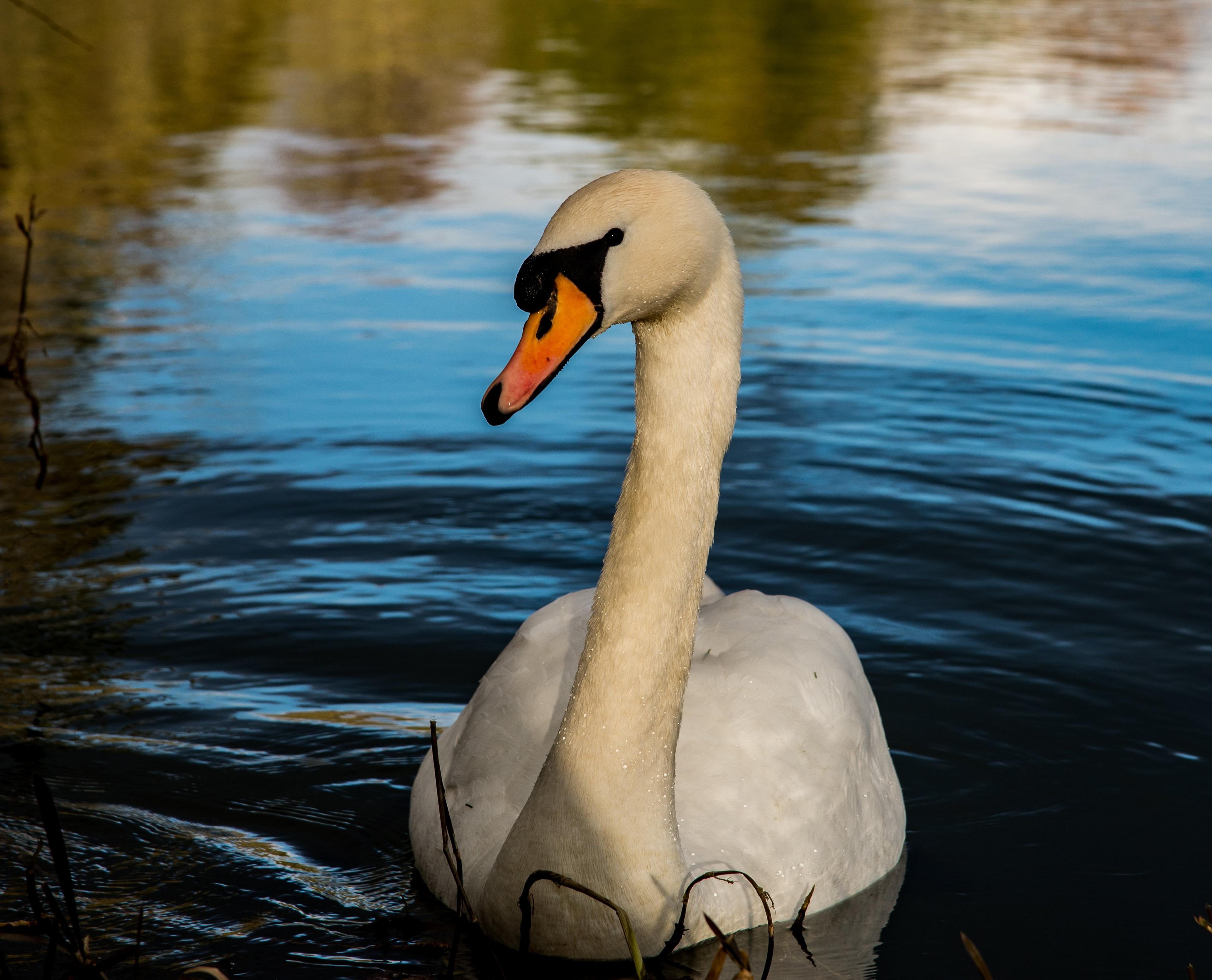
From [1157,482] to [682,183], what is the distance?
5266 mm

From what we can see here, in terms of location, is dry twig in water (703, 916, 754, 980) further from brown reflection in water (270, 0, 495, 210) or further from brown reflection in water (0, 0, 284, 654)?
brown reflection in water (270, 0, 495, 210)

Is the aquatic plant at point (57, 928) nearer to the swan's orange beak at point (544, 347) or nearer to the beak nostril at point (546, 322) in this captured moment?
the swan's orange beak at point (544, 347)

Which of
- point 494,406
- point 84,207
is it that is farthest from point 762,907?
point 84,207

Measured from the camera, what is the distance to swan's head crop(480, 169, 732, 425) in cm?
336

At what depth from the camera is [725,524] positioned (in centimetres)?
Result: 775

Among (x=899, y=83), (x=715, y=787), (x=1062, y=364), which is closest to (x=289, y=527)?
(x=715, y=787)

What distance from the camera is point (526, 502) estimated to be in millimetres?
8000

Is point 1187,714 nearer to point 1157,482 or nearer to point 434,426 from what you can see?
point 1157,482

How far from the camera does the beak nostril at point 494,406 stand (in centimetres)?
328

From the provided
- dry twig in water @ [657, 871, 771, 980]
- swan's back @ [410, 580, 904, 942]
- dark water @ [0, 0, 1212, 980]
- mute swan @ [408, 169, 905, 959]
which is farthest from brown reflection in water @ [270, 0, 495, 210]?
dry twig in water @ [657, 871, 771, 980]

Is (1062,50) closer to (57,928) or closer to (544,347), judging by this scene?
(544,347)

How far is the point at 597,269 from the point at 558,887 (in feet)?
5.03

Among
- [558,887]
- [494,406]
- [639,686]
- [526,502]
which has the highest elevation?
[494,406]

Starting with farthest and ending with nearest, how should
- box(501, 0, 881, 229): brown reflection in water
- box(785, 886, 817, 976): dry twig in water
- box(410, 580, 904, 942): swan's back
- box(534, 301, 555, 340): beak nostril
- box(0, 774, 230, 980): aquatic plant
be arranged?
box(501, 0, 881, 229): brown reflection in water
box(410, 580, 904, 942): swan's back
box(785, 886, 817, 976): dry twig in water
box(534, 301, 555, 340): beak nostril
box(0, 774, 230, 980): aquatic plant
